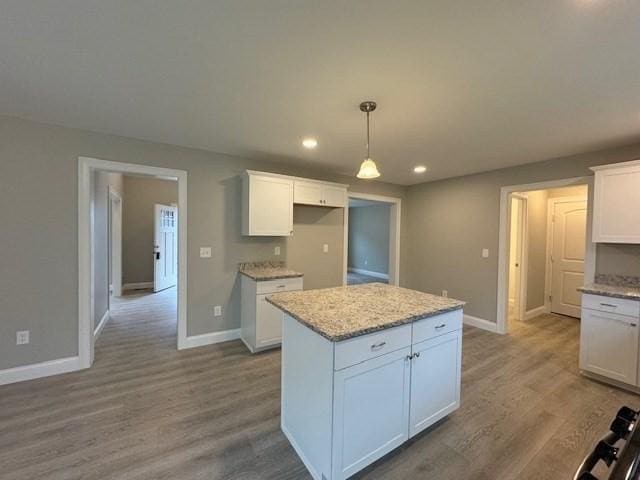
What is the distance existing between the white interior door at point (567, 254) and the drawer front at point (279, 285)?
4.64m

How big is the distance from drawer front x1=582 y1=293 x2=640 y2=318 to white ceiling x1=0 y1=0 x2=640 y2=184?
5.18 ft

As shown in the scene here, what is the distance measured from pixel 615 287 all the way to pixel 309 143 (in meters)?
3.57

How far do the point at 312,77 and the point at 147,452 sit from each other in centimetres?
265

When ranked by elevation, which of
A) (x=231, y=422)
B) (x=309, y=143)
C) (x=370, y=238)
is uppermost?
(x=309, y=143)

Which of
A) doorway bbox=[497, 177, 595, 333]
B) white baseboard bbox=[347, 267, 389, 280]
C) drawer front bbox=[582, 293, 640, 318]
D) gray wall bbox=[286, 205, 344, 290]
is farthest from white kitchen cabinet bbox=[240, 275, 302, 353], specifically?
white baseboard bbox=[347, 267, 389, 280]

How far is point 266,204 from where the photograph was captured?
3.48 m

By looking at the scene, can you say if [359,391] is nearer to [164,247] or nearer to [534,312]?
[534,312]

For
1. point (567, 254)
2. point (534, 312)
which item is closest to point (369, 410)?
point (534, 312)

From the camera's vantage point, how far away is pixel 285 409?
6.30ft

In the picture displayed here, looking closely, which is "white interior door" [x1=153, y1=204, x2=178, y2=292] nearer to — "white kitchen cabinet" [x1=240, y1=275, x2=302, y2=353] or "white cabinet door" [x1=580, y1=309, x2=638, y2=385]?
"white kitchen cabinet" [x1=240, y1=275, x2=302, y2=353]

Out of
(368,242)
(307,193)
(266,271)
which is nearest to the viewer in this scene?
(266,271)

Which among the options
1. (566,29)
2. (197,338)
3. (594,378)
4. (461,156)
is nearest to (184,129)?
(197,338)

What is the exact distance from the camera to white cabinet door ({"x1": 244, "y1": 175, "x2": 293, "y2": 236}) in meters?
3.42

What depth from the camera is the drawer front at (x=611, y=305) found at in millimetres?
2481
